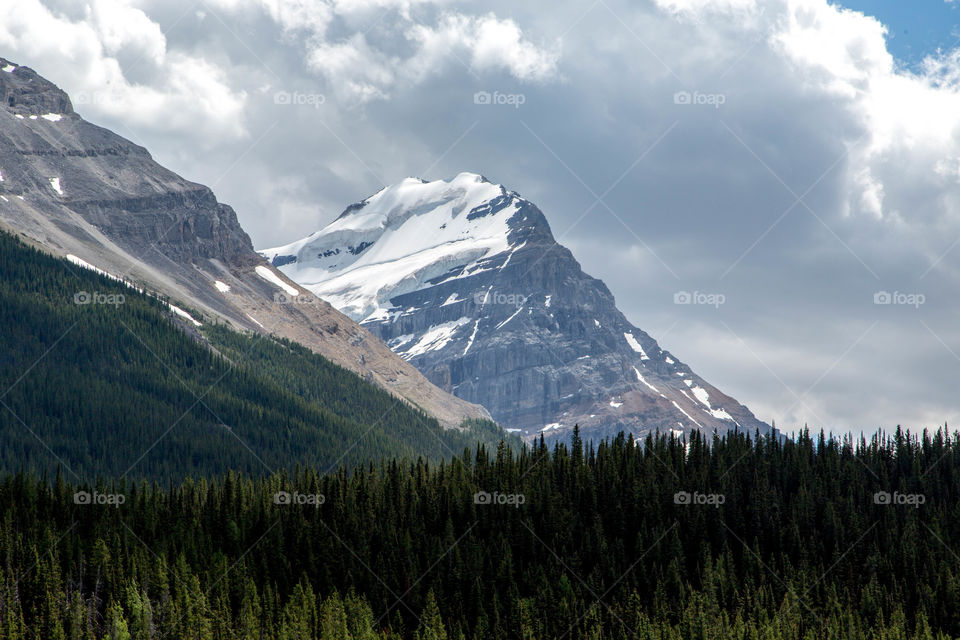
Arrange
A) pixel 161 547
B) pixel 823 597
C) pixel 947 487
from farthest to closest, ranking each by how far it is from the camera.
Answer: pixel 947 487, pixel 823 597, pixel 161 547

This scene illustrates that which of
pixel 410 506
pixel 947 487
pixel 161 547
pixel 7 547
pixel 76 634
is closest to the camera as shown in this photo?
pixel 76 634

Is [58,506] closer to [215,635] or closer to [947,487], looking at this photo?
[215,635]

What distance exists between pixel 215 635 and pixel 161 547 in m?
21.5

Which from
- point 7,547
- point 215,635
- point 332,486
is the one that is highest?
point 332,486

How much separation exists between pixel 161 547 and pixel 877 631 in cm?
7825

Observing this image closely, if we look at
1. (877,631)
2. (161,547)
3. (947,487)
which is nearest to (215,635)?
(161,547)

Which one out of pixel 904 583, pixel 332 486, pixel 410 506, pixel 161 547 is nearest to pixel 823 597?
pixel 904 583

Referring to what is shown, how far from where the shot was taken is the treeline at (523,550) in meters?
124

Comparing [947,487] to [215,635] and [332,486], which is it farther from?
[215,635]

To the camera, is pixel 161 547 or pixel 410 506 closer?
pixel 161 547

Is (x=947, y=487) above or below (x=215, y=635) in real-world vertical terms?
above

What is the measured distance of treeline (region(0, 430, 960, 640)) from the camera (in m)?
124

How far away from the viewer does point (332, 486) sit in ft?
542

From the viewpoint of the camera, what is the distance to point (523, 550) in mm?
155375
